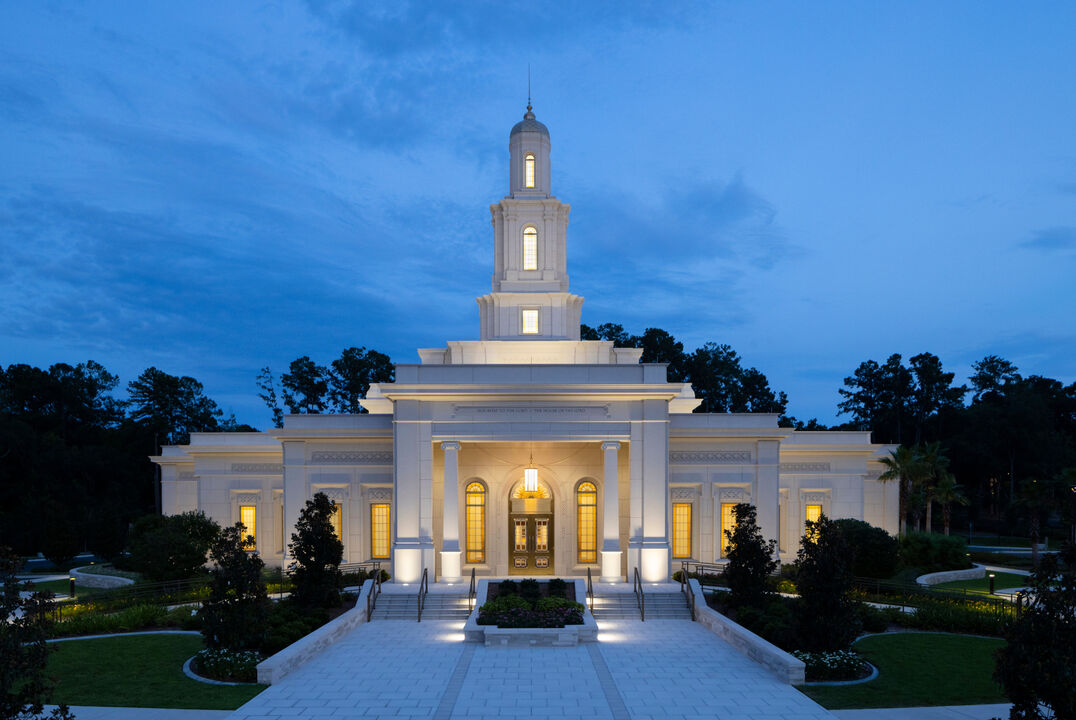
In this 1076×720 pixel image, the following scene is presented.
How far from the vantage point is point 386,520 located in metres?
30.6

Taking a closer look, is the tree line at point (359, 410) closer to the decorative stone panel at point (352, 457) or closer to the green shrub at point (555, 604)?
the decorative stone panel at point (352, 457)

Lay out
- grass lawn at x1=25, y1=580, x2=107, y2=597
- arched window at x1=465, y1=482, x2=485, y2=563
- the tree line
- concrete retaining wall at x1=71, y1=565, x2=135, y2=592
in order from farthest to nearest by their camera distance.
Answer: the tree line, concrete retaining wall at x1=71, y1=565, x2=135, y2=592, grass lawn at x1=25, y1=580, x2=107, y2=597, arched window at x1=465, y1=482, x2=485, y2=563

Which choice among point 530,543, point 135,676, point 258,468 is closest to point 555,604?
point 530,543

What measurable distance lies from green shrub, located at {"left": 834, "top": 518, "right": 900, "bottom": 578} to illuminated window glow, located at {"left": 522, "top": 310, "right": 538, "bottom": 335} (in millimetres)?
14018

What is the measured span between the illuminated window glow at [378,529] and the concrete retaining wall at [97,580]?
998 centimetres

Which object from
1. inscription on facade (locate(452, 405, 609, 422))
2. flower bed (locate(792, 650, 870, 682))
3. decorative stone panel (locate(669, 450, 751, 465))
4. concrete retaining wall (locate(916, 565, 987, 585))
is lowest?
concrete retaining wall (locate(916, 565, 987, 585))

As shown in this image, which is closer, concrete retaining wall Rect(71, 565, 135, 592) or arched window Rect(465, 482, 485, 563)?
arched window Rect(465, 482, 485, 563)

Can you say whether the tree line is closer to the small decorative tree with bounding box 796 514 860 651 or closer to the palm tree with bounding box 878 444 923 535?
the palm tree with bounding box 878 444 923 535

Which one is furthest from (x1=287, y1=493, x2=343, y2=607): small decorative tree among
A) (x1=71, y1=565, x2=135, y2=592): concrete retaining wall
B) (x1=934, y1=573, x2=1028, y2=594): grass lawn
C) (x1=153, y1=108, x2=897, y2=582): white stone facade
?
(x1=934, y1=573, x2=1028, y2=594): grass lawn

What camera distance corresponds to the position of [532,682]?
53.0 ft

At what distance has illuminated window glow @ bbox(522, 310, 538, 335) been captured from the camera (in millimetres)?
31547

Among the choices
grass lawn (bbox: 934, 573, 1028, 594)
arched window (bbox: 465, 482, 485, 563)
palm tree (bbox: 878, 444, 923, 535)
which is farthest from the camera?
palm tree (bbox: 878, 444, 923, 535)

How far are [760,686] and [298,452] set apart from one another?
21.1m

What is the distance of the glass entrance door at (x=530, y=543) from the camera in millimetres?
28906
